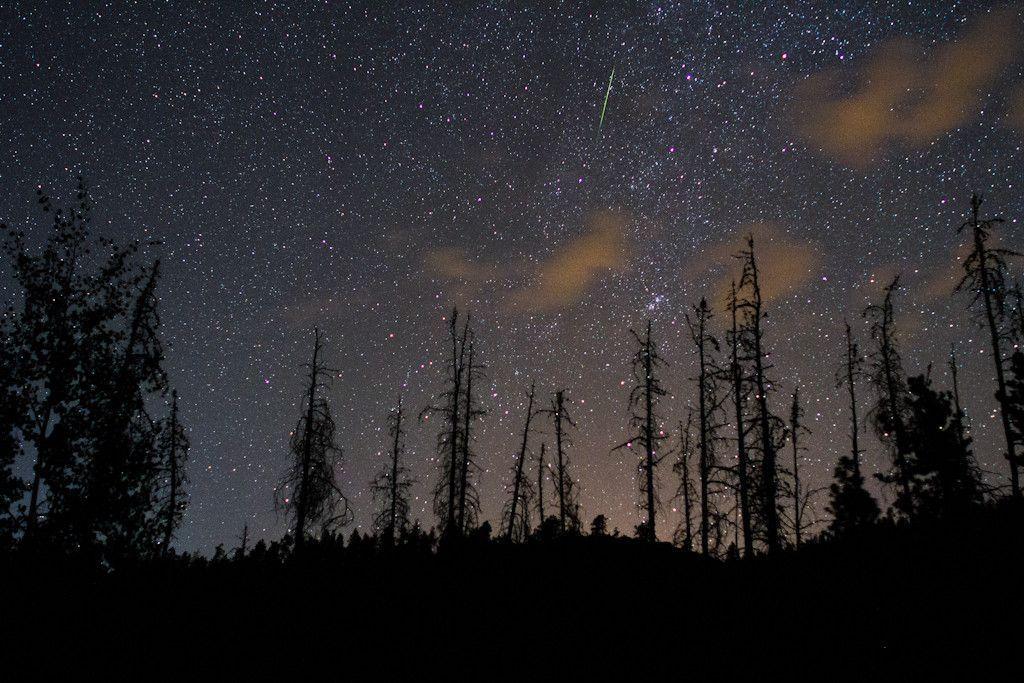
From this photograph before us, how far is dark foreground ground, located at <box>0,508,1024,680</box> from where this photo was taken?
7980mm

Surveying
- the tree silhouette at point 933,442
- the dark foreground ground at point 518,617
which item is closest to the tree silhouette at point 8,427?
the dark foreground ground at point 518,617

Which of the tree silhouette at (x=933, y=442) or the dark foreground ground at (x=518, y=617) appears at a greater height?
the tree silhouette at (x=933, y=442)

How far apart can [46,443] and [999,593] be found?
19.3 meters

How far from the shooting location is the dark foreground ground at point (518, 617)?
798 centimetres

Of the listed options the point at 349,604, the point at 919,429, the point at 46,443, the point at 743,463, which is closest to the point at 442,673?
the point at 349,604

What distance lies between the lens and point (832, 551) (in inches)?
478

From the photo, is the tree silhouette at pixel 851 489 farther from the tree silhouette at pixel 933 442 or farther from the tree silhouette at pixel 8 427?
the tree silhouette at pixel 8 427

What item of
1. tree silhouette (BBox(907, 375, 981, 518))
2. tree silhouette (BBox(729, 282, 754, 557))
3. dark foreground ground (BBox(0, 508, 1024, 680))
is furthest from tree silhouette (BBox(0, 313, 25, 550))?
tree silhouette (BBox(907, 375, 981, 518))

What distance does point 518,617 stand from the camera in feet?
30.8

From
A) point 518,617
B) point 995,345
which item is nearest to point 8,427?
point 518,617

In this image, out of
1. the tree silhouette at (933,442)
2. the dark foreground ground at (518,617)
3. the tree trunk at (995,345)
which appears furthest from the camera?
the tree silhouette at (933,442)

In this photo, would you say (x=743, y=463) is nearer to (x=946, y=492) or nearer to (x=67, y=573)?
(x=946, y=492)

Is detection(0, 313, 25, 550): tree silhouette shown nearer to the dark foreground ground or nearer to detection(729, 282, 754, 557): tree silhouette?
the dark foreground ground

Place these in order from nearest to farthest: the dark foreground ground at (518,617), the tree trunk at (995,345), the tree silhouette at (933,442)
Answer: the dark foreground ground at (518,617) < the tree trunk at (995,345) < the tree silhouette at (933,442)
